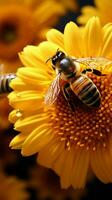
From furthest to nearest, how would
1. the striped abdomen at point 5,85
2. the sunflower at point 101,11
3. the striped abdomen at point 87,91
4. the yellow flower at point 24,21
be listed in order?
1. the yellow flower at point 24,21
2. the sunflower at point 101,11
3. the striped abdomen at point 5,85
4. the striped abdomen at point 87,91

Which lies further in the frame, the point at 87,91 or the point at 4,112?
the point at 4,112

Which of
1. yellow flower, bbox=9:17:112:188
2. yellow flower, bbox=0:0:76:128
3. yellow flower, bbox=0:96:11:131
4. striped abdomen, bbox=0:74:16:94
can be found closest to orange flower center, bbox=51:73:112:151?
yellow flower, bbox=9:17:112:188

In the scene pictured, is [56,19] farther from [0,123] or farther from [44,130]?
[44,130]

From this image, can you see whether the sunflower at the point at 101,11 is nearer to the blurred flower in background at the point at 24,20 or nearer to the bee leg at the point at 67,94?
the blurred flower in background at the point at 24,20

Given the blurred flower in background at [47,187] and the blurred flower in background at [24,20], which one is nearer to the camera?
the blurred flower in background at [47,187]

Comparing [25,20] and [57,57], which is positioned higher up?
[25,20]

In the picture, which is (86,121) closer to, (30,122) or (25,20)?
(30,122)

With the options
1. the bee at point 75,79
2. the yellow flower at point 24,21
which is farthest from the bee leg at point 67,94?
the yellow flower at point 24,21

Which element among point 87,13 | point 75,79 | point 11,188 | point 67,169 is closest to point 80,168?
point 67,169
